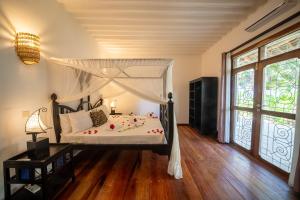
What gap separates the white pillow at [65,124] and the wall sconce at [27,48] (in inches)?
38.5

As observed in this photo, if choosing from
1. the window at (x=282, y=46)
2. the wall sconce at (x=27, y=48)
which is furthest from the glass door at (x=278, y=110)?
the wall sconce at (x=27, y=48)

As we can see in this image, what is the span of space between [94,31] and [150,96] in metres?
2.35

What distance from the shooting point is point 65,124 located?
276 cm

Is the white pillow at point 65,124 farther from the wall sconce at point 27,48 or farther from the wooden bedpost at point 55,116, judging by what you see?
the wall sconce at point 27,48

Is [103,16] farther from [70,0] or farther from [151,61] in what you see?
[151,61]

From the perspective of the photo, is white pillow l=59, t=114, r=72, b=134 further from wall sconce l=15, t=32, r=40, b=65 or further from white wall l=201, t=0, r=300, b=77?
white wall l=201, t=0, r=300, b=77

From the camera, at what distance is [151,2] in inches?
104

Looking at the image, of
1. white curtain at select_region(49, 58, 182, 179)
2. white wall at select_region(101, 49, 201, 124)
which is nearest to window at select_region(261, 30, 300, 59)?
white curtain at select_region(49, 58, 182, 179)

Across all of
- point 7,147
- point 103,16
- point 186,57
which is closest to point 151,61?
point 103,16

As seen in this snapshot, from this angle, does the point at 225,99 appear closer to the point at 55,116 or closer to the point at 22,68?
the point at 55,116

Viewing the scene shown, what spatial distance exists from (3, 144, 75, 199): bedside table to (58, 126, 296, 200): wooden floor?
0.18 metres

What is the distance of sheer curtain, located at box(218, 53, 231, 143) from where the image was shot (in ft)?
13.4

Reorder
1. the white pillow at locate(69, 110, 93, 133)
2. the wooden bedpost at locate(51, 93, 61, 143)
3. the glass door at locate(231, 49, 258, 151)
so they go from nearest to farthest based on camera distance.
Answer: the wooden bedpost at locate(51, 93, 61, 143) → the white pillow at locate(69, 110, 93, 133) → the glass door at locate(231, 49, 258, 151)

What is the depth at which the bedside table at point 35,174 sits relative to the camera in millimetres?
1744
